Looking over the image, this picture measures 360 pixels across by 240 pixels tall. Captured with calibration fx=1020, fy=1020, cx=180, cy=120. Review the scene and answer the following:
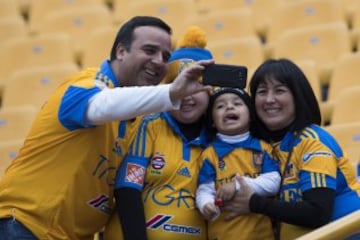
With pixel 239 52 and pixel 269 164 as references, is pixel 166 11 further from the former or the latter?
pixel 269 164

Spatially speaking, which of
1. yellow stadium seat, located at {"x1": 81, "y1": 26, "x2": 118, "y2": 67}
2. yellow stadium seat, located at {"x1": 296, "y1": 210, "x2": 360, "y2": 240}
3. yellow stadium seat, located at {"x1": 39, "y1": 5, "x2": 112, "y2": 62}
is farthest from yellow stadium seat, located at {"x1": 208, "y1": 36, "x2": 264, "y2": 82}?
yellow stadium seat, located at {"x1": 296, "y1": 210, "x2": 360, "y2": 240}

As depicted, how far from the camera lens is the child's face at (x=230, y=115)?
353 centimetres

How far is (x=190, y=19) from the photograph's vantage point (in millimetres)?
6602

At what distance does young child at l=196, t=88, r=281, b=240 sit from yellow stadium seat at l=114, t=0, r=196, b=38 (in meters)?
3.06

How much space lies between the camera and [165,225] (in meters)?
3.50

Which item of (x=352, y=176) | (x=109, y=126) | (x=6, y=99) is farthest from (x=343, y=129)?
(x=6, y=99)

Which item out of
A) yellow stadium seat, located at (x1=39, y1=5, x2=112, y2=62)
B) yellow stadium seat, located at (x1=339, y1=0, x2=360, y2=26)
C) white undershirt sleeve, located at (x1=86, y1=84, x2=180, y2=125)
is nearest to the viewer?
white undershirt sleeve, located at (x1=86, y1=84, x2=180, y2=125)

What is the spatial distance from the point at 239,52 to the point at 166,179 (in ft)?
8.16

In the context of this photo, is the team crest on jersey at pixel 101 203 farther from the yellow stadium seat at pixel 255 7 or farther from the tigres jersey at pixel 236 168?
the yellow stadium seat at pixel 255 7

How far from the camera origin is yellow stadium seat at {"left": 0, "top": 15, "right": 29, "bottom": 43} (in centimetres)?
701

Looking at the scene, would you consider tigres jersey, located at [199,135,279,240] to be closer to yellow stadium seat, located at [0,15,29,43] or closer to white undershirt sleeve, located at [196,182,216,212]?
white undershirt sleeve, located at [196,182,216,212]

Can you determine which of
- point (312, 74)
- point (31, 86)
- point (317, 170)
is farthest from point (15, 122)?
point (317, 170)

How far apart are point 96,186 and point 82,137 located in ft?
0.62

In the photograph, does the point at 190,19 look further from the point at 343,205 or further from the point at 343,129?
the point at 343,205
